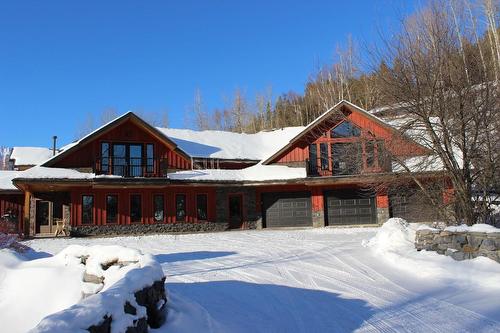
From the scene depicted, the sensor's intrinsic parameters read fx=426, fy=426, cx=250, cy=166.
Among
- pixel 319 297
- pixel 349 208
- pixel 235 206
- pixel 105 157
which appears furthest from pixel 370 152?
pixel 105 157

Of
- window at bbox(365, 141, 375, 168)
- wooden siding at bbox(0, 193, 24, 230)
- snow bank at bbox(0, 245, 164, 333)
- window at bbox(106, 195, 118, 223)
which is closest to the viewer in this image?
snow bank at bbox(0, 245, 164, 333)

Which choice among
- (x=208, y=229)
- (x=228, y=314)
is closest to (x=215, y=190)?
(x=208, y=229)

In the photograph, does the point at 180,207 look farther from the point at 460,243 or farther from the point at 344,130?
the point at 460,243

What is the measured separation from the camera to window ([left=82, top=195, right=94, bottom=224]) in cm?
2192

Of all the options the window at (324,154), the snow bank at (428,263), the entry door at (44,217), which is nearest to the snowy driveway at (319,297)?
the snow bank at (428,263)

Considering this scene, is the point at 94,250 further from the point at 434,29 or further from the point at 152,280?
the point at 434,29

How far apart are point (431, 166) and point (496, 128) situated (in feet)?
7.04

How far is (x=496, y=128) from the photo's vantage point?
10195mm

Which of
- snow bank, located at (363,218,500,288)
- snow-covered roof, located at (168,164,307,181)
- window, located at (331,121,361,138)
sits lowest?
snow bank, located at (363,218,500,288)

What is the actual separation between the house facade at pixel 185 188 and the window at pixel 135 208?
5 centimetres

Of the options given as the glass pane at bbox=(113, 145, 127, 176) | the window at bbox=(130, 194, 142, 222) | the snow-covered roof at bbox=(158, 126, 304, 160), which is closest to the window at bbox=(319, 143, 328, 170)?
the snow-covered roof at bbox=(158, 126, 304, 160)

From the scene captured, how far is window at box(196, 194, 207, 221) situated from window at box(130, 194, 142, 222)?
317 cm

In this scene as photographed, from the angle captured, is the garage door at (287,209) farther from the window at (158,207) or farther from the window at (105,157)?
the window at (105,157)

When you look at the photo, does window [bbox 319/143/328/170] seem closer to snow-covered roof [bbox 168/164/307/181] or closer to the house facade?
the house facade
